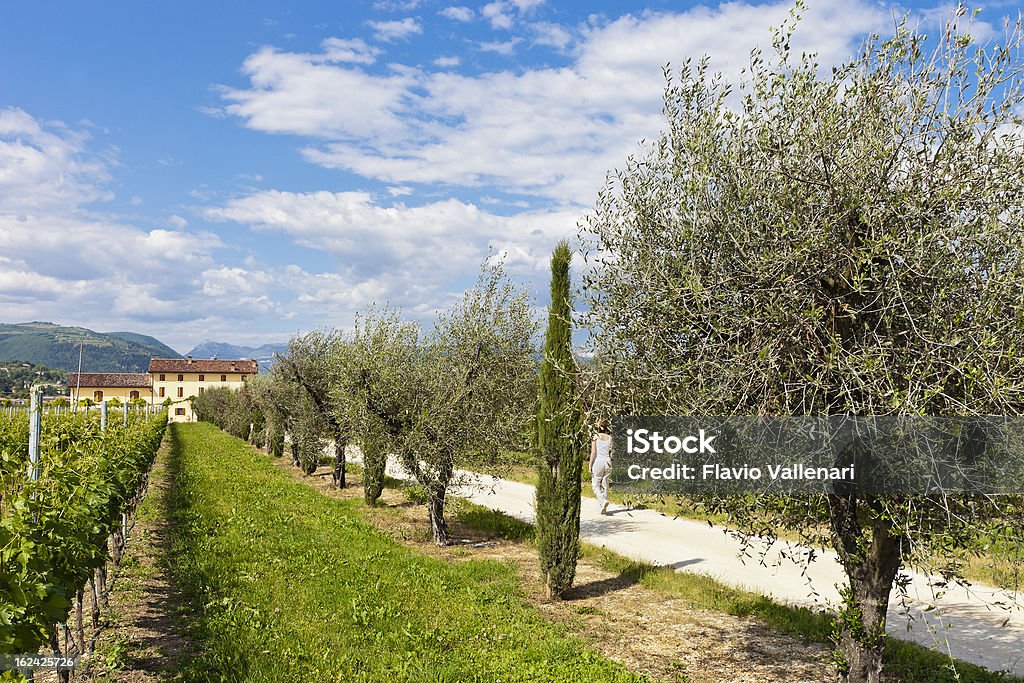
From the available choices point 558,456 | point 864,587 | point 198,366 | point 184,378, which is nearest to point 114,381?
point 184,378

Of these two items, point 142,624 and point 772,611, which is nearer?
point 142,624

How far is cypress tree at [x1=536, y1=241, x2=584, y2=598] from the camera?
31.5 ft

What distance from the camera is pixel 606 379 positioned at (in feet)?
19.3

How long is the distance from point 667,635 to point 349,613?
4176 millimetres

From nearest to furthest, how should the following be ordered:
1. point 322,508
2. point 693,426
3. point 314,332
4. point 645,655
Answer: point 693,426
point 645,655
point 322,508
point 314,332

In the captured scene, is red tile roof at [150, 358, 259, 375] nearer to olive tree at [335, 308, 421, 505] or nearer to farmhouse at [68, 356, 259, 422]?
farmhouse at [68, 356, 259, 422]

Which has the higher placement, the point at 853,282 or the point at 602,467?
the point at 853,282

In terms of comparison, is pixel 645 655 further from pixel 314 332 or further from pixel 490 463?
pixel 314 332

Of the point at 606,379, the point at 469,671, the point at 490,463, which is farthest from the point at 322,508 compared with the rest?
the point at 606,379

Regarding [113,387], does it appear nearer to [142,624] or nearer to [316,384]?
[316,384]

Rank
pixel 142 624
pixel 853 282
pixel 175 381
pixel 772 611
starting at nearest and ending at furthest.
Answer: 1. pixel 853 282
2. pixel 142 624
3. pixel 772 611
4. pixel 175 381

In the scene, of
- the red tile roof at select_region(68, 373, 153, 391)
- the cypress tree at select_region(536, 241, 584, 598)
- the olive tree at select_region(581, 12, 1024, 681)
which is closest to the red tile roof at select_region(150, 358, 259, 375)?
the red tile roof at select_region(68, 373, 153, 391)

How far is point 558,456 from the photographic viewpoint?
32.1ft

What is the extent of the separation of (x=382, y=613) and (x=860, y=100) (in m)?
7.93
